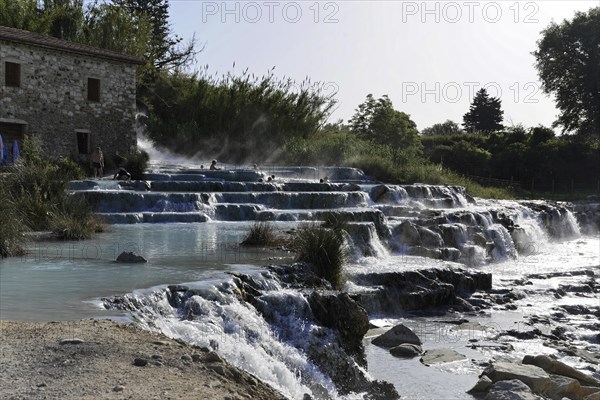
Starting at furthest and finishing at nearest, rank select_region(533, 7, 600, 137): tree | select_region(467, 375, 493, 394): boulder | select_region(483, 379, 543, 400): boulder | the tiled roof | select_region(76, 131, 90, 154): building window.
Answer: select_region(533, 7, 600, 137): tree < select_region(76, 131, 90, 154): building window < the tiled roof < select_region(467, 375, 493, 394): boulder < select_region(483, 379, 543, 400): boulder

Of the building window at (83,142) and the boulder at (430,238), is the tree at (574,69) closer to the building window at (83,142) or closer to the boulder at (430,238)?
the boulder at (430,238)

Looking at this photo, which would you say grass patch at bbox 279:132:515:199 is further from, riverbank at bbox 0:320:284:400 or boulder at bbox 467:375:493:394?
riverbank at bbox 0:320:284:400

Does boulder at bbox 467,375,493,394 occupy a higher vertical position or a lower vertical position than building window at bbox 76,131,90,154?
lower

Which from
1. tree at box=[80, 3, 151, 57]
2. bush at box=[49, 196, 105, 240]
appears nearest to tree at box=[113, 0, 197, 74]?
tree at box=[80, 3, 151, 57]

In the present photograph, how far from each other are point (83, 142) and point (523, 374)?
1904cm

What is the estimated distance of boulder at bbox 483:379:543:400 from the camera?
7.47 meters

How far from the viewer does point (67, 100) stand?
23.4 m

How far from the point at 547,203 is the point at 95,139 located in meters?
16.1

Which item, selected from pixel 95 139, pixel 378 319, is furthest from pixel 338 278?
pixel 95 139

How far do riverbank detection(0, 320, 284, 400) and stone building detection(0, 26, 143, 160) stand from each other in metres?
16.7

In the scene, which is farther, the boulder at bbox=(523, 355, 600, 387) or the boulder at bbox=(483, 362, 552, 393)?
the boulder at bbox=(523, 355, 600, 387)

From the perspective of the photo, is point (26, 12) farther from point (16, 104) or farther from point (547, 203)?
point (547, 203)

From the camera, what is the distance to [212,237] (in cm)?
1412

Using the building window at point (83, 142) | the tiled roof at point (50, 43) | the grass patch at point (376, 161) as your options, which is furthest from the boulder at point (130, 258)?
the grass patch at point (376, 161)
